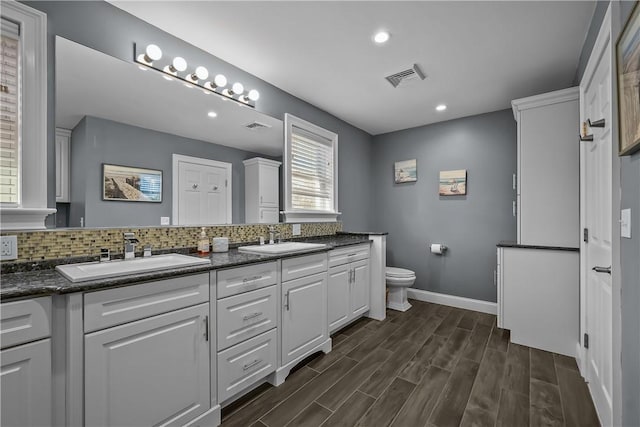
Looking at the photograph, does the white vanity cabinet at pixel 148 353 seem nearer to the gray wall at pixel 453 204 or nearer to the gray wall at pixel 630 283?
the gray wall at pixel 630 283

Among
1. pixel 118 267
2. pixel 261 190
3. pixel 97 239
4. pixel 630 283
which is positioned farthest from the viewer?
pixel 261 190

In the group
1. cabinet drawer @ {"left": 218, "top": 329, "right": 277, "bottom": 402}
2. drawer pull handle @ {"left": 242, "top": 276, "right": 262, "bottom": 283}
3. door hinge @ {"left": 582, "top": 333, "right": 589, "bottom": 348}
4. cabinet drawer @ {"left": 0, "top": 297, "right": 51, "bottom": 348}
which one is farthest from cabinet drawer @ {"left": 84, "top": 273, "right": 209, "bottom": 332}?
door hinge @ {"left": 582, "top": 333, "right": 589, "bottom": 348}

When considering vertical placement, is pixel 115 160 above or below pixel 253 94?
below

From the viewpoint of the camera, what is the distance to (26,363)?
0.99 m

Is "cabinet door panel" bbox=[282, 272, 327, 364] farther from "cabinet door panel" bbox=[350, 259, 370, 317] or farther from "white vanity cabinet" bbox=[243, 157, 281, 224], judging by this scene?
"white vanity cabinet" bbox=[243, 157, 281, 224]

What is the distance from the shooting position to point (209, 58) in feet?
7.11

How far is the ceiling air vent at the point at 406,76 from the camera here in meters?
2.40

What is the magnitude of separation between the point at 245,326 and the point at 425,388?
1.27m

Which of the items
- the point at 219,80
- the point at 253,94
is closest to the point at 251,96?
the point at 253,94

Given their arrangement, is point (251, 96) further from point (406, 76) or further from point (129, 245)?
A: point (129, 245)

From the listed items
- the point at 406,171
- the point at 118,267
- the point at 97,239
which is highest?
the point at 406,171

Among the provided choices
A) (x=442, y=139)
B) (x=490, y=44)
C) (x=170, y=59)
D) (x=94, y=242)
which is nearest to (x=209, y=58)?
(x=170, y=59)

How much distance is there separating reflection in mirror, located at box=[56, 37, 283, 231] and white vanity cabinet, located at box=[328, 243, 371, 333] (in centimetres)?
105

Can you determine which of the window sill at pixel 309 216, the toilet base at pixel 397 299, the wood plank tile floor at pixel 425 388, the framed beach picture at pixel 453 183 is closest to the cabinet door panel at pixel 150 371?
the wood plank tile floor at pixel 425 388
